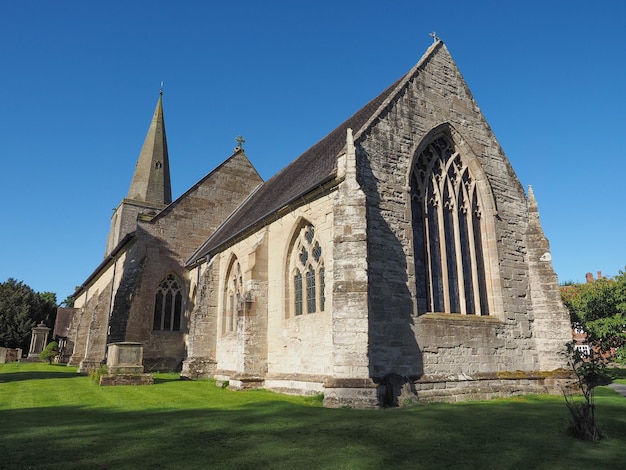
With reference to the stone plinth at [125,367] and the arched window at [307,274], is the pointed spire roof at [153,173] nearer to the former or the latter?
the stone plinth at [125,367]

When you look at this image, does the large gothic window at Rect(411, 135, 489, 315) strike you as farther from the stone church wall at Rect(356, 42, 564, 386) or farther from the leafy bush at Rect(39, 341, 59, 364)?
the leafy bush at Rect(39, 341, 59, 364)

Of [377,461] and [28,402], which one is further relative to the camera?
[28,402]

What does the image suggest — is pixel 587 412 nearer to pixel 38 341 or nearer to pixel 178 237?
pixel 178 237

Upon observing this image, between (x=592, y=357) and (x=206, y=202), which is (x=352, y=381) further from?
(x=206, y=202)

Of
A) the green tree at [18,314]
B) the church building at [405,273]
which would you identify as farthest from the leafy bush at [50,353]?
the church building at [405,273]

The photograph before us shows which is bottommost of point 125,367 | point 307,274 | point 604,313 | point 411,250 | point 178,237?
point 125,367

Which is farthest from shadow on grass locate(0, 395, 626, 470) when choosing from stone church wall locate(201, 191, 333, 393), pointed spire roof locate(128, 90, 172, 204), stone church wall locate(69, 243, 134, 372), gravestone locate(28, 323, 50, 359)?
gravestone locate(28, 323, 50, 359)

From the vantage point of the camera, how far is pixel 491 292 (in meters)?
15.2

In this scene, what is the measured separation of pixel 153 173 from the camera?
38406mm

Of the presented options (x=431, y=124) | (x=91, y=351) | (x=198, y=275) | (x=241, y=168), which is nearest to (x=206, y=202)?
(x=241, y=168)

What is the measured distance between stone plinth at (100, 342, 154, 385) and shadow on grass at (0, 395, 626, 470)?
6.07 meters

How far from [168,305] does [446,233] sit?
15.8m

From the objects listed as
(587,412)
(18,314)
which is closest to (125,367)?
(587,412)

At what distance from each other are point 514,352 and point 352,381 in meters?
6.66
